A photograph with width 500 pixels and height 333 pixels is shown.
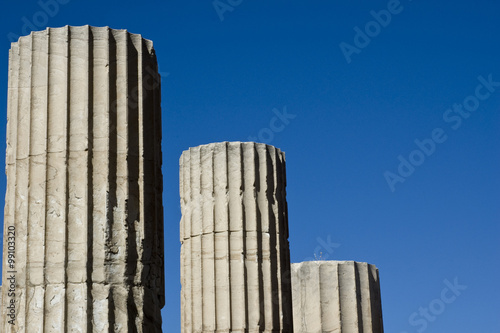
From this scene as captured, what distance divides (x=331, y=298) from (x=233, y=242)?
854cm

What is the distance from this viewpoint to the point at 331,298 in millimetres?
31750

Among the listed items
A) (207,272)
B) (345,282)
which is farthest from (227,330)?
(345,282)

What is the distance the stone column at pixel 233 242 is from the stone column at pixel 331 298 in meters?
6.84

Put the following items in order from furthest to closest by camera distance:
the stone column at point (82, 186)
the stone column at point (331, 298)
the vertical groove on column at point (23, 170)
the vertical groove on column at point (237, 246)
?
the stone column at point (331, 298)
the vertical groove on column at point (237, 246)
the vertical groove on column at point (23, 170)
the stone column at point (82, 186)

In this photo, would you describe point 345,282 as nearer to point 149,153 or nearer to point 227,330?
point 227,330

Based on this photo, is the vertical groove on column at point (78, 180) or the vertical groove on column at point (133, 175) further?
the vertical groove on column at point (133, 175)

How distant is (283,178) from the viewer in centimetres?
2559

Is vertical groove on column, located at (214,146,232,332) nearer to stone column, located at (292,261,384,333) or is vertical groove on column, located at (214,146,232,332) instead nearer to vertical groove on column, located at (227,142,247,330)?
vertical groove on column, located at (227,142,247,330)

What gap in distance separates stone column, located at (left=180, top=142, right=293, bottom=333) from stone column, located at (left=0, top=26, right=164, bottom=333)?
9.01 m

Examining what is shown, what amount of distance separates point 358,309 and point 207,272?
9.35 meters

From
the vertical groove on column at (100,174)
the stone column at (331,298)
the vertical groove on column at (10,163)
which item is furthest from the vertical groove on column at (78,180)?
the stone column at (331,298)

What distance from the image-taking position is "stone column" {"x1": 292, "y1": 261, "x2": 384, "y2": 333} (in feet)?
104

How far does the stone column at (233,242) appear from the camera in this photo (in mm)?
23781

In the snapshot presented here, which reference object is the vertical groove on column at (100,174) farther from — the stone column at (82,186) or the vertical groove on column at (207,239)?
the vertical groove on column at (207,239)
